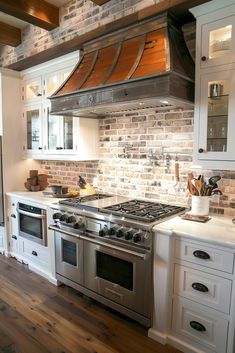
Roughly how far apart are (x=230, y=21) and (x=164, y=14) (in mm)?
550

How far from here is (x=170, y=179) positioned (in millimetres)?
2670

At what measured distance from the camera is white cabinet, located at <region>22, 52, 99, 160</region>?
311 centimetres

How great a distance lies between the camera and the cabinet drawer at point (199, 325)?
1.81 m

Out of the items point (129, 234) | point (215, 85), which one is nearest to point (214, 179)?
point (215, 85)

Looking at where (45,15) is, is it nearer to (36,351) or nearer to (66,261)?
(66,261)

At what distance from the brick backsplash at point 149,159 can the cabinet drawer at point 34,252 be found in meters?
1.04

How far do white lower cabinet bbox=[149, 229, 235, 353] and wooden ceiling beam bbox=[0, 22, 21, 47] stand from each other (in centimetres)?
322

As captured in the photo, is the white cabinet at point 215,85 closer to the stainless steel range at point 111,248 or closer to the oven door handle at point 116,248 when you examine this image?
the stainless steel range at point 111,248

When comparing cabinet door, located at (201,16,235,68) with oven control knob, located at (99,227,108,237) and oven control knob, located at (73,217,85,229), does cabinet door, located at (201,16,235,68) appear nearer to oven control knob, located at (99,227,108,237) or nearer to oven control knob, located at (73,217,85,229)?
oven control knob, located at (99,227,108,237)

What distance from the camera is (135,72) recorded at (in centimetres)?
213

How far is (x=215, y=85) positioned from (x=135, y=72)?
648mm

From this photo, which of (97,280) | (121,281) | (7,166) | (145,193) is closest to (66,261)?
(97,280)

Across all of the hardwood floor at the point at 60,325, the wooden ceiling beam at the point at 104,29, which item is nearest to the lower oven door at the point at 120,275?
the hardwood floor at the point at 60,325

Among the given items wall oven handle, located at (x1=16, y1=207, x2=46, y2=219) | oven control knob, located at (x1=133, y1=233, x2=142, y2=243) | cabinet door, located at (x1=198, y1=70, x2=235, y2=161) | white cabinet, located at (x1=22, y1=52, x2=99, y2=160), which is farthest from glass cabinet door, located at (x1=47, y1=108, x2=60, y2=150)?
cabinet door, located at (x1=198, y1=70, x2=235, y2=161)
